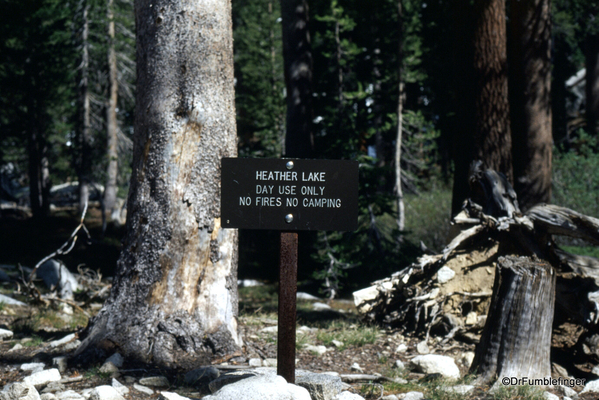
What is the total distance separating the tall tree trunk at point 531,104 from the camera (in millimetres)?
8242

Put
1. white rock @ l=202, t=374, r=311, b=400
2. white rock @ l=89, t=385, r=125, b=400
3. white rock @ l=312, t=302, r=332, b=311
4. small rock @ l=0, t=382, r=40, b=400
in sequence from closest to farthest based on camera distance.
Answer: white rock @ l=202, t=374, r=311, b=400
small rock @ l=0, t=382, r=40, b=400
white rock @ l=89, t=385, r=125, b=400
white rock @ l=312, t=302, r=332, b=311

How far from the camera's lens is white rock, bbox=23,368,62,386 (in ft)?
12.7

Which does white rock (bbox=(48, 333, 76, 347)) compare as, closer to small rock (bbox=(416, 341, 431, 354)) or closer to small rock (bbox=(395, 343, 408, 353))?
small rock (bbox=(395, 343, 408, 353))

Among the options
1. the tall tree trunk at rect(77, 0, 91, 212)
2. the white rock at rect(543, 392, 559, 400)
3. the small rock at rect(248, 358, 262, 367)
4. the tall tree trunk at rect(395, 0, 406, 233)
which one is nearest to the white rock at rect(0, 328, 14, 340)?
the small rock at rect(248, 358, 262, 367)

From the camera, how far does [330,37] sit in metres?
10.6

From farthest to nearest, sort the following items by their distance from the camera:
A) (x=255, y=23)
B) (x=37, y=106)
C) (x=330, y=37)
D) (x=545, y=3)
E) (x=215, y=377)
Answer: (x=255, y=23) < (x=37, y=106) < (x=330, y=37) < (x=545, y=3) < (x=215, y=377)

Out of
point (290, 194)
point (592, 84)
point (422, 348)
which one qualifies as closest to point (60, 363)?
point (290, 194)

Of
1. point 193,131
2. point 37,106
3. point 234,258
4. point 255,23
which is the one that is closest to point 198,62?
point 193,131

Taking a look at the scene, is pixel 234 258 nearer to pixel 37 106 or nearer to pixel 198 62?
pixel 198 62

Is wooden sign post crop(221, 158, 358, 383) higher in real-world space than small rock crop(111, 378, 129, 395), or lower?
higher

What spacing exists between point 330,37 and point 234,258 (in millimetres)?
7042

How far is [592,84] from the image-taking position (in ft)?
70.5

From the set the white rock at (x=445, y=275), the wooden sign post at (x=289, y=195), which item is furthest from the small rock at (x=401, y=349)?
the wooden sign post at (x=289, y=195)

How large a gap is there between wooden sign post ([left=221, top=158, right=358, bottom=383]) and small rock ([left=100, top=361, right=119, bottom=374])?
4.61 feet
